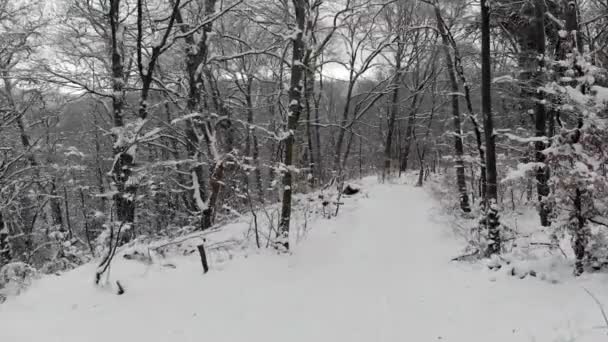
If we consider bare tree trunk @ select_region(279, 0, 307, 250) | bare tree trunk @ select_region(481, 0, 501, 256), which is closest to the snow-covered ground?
bare tree trunk @ select_region(481, 0, 501, 256)

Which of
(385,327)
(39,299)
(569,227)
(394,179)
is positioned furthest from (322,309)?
(394,179)

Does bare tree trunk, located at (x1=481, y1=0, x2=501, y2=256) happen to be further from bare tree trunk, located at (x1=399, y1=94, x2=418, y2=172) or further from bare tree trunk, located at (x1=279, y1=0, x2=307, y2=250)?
bare tree trunk, located at (x1=399, y1=94, x2=418, y2=172)

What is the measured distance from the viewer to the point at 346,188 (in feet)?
44.4

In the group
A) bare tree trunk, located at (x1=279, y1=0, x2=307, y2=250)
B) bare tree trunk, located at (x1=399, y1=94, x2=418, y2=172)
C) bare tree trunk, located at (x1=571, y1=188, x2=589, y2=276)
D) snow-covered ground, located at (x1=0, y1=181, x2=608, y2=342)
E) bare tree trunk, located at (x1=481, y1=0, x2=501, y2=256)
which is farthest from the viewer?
bare tree trunk, located at (x1=399, y1=94, x2=418, y2=172)

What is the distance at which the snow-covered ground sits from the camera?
11.5 ft

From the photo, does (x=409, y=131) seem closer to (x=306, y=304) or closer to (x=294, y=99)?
(x=294, y=99)

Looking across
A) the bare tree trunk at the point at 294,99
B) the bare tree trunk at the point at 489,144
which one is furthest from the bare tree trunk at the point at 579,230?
the bare tree trunk at the point at 294,99

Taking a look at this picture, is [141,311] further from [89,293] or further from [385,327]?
[385,327]

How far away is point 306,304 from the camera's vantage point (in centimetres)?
453

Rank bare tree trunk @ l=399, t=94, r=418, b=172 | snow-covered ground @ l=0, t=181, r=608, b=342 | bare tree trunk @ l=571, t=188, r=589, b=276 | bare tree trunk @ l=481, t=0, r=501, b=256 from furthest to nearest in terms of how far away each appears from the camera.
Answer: bare tree trunk @ l=399, t=94, r=418, b=172
bare tree trunk @ l=481, t=0, r=501, b=256
bare tree trunk @ l=571, t=188, r=589, b=276
snow-covered ground @ l=0, t=181, r=608, b=342

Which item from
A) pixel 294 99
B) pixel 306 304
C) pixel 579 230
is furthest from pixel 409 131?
pixel 306 304

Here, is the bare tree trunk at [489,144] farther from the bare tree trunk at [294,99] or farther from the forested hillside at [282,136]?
the bare tree trunk at [294,99]

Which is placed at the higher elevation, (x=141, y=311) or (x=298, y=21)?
(x=298, y=21)

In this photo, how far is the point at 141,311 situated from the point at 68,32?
919 cm
